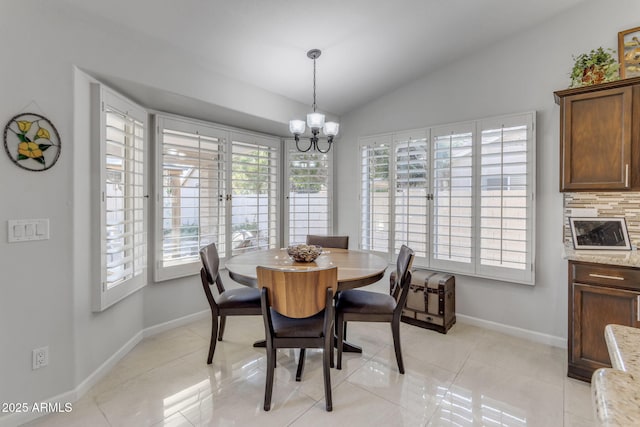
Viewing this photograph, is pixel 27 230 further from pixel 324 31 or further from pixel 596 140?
pixel 596 140

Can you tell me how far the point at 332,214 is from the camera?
4.26m

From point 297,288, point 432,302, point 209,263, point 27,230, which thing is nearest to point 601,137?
point 432,302

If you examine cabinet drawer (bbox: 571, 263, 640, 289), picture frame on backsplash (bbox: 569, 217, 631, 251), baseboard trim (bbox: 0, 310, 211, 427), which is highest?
picture frame on backsplash (bbox: 569, 217, 631, 251)

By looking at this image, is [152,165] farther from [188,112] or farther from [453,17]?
[453,17]

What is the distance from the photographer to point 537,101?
9.18ft

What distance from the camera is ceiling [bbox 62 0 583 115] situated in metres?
2.15

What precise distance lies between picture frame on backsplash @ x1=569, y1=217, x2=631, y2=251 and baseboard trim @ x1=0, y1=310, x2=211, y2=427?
362cm

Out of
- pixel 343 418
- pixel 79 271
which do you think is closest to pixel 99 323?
pixel 79 271

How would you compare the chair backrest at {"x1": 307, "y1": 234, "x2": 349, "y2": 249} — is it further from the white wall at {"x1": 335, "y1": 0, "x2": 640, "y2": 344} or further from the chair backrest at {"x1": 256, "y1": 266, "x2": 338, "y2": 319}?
the chair backrest at {"x1": 256, "y1": 266, "x2": 338, "y2": 319}

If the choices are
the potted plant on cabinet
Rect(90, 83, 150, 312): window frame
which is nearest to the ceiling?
Rect(90, 83, 150, 312): window frame

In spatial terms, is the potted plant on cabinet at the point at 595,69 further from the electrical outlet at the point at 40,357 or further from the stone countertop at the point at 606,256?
the electrical outlet at the point at 40,357

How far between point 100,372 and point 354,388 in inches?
73.4

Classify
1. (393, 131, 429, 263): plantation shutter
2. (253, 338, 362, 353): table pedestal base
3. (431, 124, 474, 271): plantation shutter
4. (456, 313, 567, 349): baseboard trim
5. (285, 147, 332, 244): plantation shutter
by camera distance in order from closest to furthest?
1. (253, 338, 362, 353): table pedestal base
2. (456, 313, 567, 349): baseboard trim
3. (431, 124, 474, 271): plantation shutter
4. (393, 131, 429, 263): plantation shutter
5. (285, 147, 332, 244): plantation shutter

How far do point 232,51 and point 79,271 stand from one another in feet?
6.74
